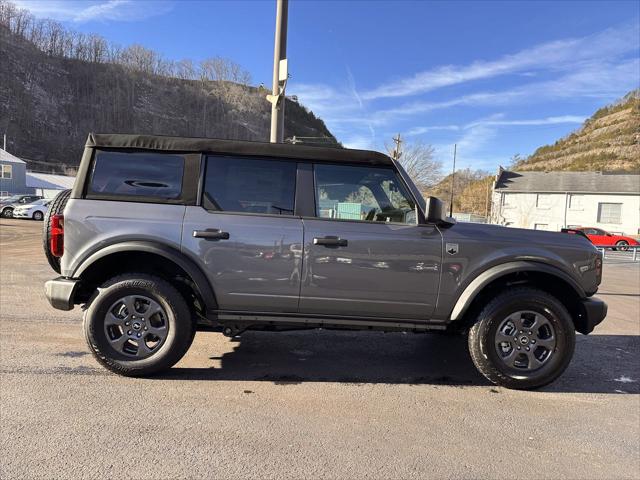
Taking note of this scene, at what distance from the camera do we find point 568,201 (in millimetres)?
41438

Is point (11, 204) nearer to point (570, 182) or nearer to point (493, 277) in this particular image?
point (493, 277)

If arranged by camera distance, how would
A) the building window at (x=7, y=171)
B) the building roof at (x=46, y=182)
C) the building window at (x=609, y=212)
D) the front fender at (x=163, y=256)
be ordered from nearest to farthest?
the front fender at (x=163, y=256), the building window at (x=7, y=171), the building window at (x=609, y=212), the building roof at (x=46, y=182)

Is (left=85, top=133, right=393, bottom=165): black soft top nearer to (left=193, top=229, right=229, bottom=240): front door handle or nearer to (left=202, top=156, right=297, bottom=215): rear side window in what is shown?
(left=202, top=156, right=297, bottom=215): rear side window

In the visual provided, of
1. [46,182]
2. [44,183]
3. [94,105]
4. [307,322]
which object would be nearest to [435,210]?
[307,322]

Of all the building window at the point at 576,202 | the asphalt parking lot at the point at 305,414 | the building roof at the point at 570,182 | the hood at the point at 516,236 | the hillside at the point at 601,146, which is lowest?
the asphalt parking lot at the point at 305,414

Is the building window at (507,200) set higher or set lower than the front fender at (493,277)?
higher

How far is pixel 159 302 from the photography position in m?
3.73

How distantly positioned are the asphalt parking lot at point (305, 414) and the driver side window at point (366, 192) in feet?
5.03

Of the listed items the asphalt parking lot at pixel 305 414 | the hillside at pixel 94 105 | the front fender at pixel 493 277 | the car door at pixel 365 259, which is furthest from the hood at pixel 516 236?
the hillside at pixel 94 105

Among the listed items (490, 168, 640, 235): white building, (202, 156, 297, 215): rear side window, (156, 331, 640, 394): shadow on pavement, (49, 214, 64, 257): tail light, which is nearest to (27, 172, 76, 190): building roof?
(490, 168, 640, 235): white building

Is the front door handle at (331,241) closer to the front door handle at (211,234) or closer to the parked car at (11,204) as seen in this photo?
the front door handle at (211,234)

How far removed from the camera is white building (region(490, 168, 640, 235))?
38.9 meters

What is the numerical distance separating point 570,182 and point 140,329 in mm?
47288

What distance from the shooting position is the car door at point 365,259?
371 cm
